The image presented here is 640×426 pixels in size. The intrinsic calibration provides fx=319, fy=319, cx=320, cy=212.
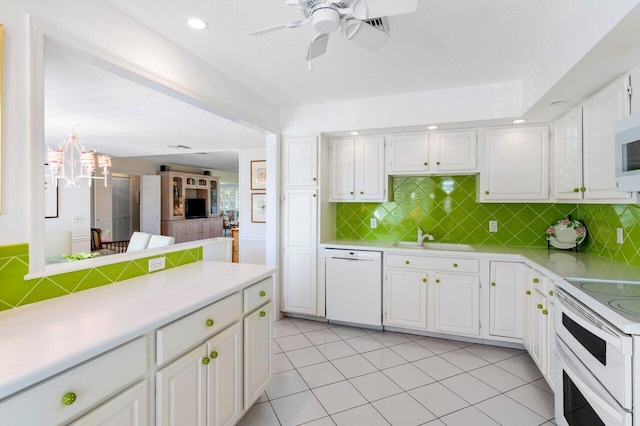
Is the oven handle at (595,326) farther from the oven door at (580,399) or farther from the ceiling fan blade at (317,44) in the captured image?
the ceiling fan blade at (317,44)

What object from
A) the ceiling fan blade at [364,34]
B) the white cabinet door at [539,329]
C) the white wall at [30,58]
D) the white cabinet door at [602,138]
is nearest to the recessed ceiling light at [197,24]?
the white wall at [30,58]

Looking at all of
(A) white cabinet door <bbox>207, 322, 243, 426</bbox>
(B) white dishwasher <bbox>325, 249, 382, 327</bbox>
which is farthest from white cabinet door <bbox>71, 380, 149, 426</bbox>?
(B) white dishwasher <bbox>325, 249, 382, 327</bbox>

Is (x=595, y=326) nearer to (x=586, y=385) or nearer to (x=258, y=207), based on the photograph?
(x=586, y=385)

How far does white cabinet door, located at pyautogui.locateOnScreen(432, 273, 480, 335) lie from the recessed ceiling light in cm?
270

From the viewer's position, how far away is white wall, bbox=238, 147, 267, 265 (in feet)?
18.1

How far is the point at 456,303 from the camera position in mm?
2949

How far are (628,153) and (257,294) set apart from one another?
84.7 inches

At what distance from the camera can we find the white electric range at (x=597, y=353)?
1.17 metres

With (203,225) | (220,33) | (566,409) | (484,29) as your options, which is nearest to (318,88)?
(220,33)

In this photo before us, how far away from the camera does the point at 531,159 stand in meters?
2.96

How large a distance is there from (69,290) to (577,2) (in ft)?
9.58

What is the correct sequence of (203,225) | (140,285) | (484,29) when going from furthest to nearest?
(203,225) < (484,29) < (140,285)

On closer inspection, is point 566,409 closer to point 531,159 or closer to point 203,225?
point 531,159

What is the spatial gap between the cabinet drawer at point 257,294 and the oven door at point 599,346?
1.64 meters
